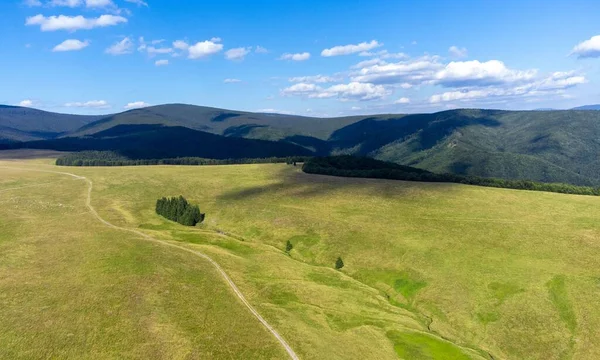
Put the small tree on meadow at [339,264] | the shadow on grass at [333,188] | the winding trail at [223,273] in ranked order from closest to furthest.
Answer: the winding trail at [223,273]
the small tree on meadow at [339,264]
the shadow on grass at [333,188]

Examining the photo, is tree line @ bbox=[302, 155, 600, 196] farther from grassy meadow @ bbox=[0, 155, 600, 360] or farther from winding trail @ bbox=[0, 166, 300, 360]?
winding trail @ bbox=[0, 166, 300, 360]

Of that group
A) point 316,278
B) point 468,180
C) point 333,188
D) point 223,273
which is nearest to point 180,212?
point 223,273

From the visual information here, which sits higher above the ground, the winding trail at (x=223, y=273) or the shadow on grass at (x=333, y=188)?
the shadow on grass at (x=333, y=188)

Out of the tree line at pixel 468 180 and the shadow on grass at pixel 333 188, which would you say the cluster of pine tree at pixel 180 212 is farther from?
the tree line at pixel 468 180

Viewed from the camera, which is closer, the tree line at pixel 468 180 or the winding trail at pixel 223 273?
the winding trail at pixel 223 273

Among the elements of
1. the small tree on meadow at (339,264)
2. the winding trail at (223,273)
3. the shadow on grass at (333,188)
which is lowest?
the small tree on meadow at (339,264)

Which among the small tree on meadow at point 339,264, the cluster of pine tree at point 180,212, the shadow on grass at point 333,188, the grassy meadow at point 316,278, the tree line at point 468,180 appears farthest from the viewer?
the tree line at point 468,180

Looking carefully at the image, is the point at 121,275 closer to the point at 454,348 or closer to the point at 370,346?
the point at 370,346

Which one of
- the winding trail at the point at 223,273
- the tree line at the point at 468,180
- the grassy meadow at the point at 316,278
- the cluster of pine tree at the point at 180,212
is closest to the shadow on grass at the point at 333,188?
the grassy meadow at the point at 316,278
